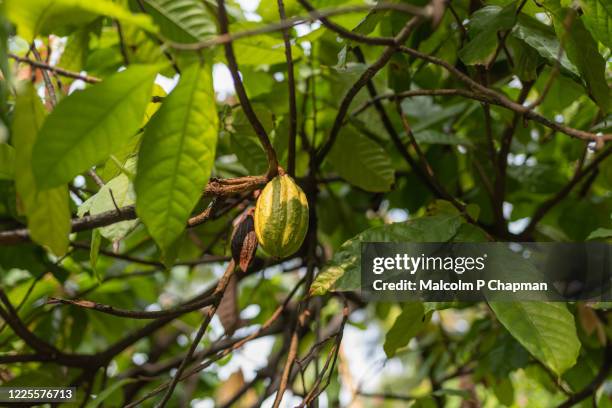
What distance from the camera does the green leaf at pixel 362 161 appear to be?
1342 mm

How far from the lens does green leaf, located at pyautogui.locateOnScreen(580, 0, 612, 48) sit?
2.95ft

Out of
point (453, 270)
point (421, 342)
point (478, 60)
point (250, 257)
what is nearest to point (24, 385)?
point (250, 257)

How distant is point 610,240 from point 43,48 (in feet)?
4.45

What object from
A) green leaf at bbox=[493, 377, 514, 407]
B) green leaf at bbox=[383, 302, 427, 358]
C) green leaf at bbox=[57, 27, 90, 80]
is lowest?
green leaf at bbox=[493, 377, 514, 407]

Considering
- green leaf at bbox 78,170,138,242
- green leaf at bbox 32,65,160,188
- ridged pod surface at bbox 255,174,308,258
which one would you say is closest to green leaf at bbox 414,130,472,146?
ridged pod surface at bbox 255,174,308,258

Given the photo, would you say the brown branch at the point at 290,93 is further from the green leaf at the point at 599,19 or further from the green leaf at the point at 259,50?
the green leaf at the point at 599,19

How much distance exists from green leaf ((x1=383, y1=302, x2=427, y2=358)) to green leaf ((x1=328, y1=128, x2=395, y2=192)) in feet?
1.04

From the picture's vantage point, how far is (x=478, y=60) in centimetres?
99

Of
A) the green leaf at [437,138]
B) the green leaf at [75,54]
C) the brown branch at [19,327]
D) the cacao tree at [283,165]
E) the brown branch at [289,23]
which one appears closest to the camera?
the brown branch at [289,23]

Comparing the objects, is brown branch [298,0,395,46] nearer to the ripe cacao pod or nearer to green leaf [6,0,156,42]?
green leaf [6,0,156,42]

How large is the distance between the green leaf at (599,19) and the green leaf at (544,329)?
383mm

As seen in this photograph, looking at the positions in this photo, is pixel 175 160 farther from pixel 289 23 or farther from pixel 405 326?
pixel 405 326

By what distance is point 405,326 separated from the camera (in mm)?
1127

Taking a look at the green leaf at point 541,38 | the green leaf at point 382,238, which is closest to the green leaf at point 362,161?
the green leaf at point 382,238
